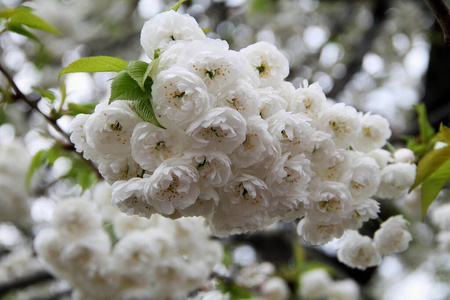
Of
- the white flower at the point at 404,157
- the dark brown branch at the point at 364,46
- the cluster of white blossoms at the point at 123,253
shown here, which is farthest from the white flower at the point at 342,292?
the white flower at the point at 404,157

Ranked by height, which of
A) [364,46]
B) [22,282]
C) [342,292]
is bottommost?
[342,292]

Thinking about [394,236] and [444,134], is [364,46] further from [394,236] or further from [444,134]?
[394,236]

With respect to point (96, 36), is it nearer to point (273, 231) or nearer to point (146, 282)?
point (273, 231)

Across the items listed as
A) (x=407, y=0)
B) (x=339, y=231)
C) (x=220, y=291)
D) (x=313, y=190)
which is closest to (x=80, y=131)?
(x=313, y=190)

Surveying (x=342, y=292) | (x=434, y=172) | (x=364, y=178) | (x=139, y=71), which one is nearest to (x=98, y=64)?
(x=139, y=71)

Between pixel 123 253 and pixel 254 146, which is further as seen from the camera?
pixel 123 253

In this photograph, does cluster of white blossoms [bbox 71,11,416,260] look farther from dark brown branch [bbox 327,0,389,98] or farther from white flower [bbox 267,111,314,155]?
dark brown branch [bbox 327,0,389,98]

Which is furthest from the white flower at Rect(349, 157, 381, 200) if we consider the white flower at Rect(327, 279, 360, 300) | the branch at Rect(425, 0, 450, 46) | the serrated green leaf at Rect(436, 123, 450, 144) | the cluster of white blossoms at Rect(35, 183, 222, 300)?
the white flower at Rect(327, 279, 360, 300)
